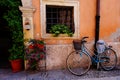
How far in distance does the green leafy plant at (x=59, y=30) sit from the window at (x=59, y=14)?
0.15 meters

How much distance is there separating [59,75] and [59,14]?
2.13 metres

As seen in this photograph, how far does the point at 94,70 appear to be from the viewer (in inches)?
269

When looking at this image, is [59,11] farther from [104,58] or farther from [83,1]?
[104,58]

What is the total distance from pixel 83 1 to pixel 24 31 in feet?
7.50

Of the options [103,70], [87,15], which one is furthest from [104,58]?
[87,15]

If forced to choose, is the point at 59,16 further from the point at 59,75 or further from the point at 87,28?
the point at 59,75

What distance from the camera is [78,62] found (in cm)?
700

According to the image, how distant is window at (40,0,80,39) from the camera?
663 cm

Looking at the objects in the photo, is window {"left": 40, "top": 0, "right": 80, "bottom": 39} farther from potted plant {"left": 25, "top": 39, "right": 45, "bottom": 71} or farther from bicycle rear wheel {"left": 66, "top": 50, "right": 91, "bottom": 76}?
bicycle rear wheel {"left": 66, "top": 50, "right": 91, "bottom": 76}

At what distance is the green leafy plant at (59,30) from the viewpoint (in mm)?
6738

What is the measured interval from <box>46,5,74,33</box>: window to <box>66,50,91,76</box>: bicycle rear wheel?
95 cm

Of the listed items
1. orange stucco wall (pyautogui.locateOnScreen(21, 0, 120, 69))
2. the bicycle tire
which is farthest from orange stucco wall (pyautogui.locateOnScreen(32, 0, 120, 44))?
the bicycle tire

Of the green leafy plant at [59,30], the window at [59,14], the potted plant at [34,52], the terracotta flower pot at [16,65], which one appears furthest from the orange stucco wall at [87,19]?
the terracotta flower pot at [16,65]

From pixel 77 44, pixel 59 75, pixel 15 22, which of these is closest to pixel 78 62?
pixel 77 44
